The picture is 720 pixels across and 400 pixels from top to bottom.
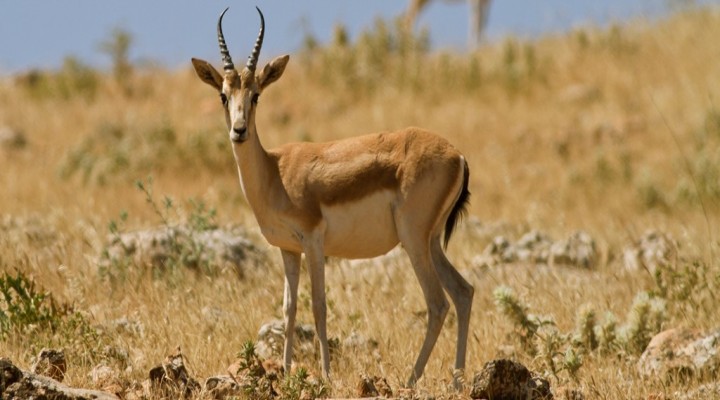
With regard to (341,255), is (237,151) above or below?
above

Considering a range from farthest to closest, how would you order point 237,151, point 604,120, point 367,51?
point 367,51, point 604,120, point 237,151

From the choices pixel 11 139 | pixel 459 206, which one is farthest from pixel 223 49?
pixel 11 139

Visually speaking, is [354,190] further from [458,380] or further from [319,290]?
[458,380]

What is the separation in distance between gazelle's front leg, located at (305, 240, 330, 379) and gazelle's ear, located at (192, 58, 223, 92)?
111cm

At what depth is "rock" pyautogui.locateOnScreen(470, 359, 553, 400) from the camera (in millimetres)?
6090

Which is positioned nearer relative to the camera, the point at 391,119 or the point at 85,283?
the point at 85,283

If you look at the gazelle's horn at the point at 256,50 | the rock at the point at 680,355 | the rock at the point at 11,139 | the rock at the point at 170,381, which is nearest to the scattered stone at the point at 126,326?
the rock at the point at 170,381

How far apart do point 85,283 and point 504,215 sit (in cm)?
696

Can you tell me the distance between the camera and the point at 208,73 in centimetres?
716

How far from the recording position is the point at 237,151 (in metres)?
7.11

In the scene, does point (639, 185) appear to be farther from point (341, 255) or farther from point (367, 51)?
point (341, 255)

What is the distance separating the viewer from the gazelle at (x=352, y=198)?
23.2 feet

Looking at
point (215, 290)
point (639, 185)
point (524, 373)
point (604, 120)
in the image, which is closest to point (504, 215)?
point (639, 185)

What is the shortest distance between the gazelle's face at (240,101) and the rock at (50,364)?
5.09ft
